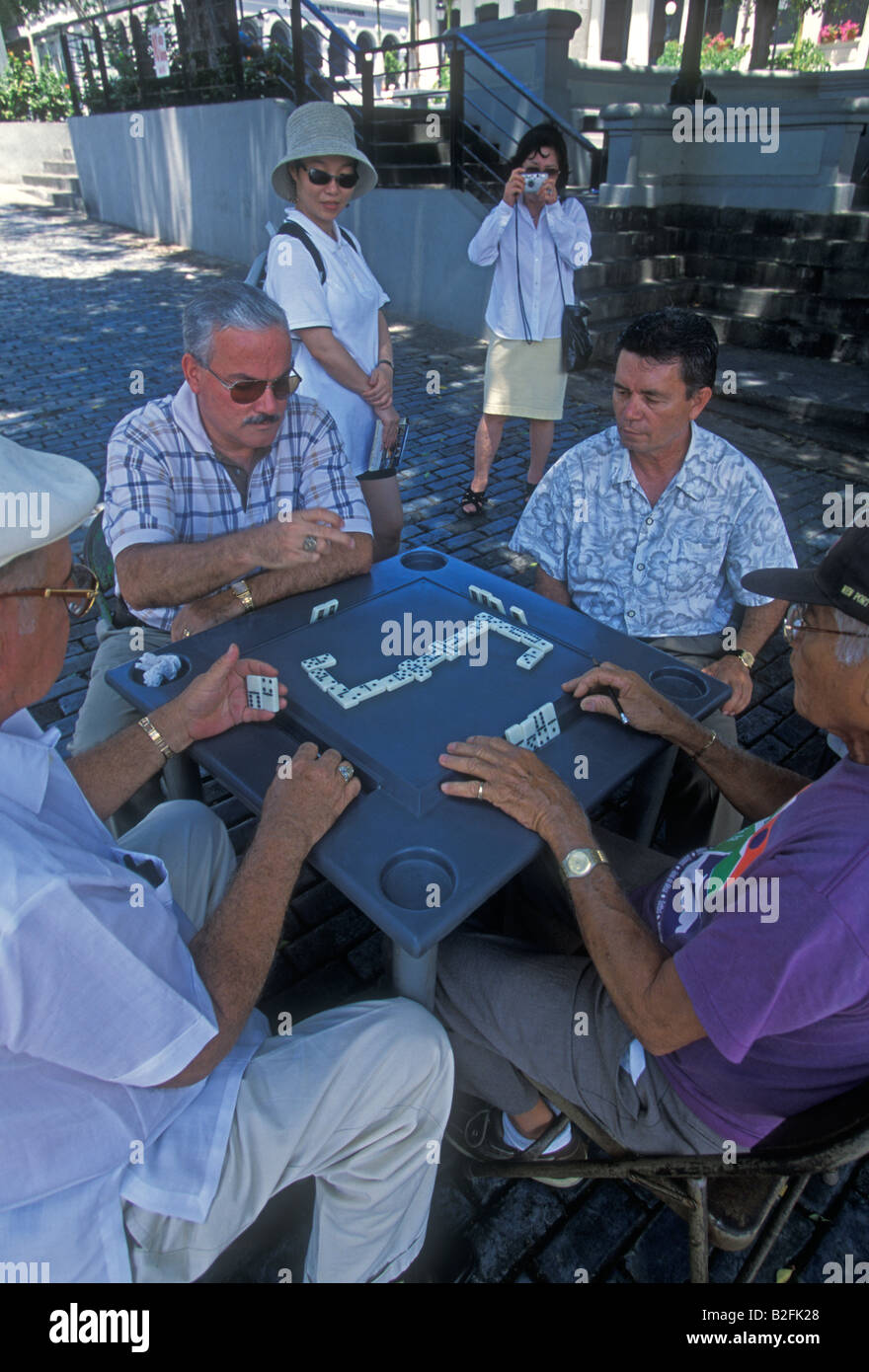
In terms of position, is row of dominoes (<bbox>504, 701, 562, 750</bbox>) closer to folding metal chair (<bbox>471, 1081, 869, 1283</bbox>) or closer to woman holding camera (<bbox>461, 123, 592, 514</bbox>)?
folding metal chair (<bbox>471, 1081, 869, 1283</bbox>)

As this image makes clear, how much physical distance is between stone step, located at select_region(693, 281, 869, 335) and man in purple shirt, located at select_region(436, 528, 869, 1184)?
8086 mm

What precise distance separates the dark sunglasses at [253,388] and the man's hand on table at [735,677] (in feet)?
5.30

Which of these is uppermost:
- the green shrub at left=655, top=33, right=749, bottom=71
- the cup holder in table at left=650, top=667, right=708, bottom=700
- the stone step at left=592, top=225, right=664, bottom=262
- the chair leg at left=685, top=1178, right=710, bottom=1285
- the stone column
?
the stone column

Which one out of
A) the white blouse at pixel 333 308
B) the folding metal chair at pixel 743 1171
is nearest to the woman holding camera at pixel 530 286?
the white blouse at pixel 333 308

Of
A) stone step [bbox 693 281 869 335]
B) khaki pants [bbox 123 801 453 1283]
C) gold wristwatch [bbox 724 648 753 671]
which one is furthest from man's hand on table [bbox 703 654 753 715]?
stone step [bbox 693 281 869 335]

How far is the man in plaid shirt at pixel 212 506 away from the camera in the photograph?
2.38m

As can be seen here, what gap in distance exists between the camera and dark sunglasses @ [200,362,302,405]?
7.97 ft

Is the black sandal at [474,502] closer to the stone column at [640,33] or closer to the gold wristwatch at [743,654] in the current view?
the gold wristwatch at [743,654]

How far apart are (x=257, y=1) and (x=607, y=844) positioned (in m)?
39.4

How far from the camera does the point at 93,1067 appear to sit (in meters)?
1.23

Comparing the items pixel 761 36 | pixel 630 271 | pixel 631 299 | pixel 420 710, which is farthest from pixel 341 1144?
pixel 761 36

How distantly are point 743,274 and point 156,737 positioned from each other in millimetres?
9777

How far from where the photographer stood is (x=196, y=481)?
259 centimetres
